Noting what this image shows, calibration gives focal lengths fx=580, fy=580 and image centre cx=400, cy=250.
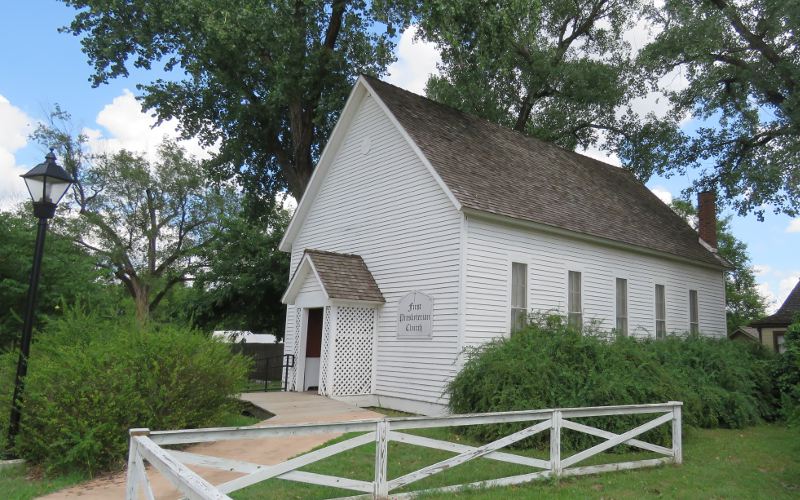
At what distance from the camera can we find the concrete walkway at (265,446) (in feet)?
23.4

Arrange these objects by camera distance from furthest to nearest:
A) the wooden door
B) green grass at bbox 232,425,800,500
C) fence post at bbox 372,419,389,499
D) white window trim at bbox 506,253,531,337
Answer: the wooden door
white window trim at bbox 506,253,531,337
green grass at bbox 232,425,800,500
fence post at bbox 372,419,389,499

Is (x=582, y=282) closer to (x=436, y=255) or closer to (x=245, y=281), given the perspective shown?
(x=436, y=255)

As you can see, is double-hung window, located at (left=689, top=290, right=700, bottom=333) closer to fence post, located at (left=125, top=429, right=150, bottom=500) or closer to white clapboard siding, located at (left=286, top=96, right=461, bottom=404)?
white clapboard siding, located at (left=286, top=96, right=461, bottom=404)

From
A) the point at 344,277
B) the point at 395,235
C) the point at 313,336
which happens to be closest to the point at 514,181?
the point at 395,235

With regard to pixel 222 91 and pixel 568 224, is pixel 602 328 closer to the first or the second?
pixel 568 224

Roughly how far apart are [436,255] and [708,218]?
13.8 m

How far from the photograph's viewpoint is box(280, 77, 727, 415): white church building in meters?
13.4

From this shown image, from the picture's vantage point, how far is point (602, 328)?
15.8 metres

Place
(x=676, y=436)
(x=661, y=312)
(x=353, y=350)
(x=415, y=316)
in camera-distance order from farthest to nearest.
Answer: (x=661, y=312), (x=353, y=350), (x=415, y=316), (x=676, y=436)

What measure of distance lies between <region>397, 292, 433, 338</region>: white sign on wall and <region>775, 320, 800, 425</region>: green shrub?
699cm

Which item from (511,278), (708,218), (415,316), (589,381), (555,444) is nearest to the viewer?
(555,444)

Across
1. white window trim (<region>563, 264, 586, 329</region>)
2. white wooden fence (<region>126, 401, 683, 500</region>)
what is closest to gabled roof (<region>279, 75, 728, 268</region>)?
white window trim (<region>563, 264, 586, 329</region>)

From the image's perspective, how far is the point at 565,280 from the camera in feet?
50.3

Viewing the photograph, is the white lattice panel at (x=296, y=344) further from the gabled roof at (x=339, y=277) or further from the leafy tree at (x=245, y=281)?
the leafy tree at (x=245, y=281)
